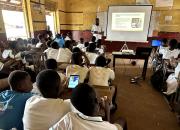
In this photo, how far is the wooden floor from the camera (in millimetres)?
2303

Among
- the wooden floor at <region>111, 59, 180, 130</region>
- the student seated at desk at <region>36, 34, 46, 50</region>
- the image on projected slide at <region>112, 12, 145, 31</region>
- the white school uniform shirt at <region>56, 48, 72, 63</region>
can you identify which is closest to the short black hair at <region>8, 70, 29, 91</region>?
the wooden floor at <region>111, 59, 180, 130</region>

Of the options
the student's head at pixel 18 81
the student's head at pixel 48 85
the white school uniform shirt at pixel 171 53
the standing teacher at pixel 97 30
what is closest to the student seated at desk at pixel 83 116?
the student's head at pixel 48 85

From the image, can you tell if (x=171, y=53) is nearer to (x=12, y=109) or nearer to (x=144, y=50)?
(x=144, y=50)

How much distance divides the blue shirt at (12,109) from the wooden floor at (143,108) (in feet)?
4.74

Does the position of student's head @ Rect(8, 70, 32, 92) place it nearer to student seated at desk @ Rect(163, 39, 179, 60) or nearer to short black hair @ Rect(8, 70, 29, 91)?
short black hair @ Rect(8, 70, 29, 91)

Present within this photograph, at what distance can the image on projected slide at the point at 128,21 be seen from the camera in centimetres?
645

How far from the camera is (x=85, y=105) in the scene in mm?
953

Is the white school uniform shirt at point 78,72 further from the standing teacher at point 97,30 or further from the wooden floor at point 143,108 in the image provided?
the standing teacher at point 97,30

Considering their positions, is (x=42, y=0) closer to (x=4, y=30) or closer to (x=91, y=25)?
(x=4, y=30)

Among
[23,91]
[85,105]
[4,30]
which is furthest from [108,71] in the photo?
[4,30]

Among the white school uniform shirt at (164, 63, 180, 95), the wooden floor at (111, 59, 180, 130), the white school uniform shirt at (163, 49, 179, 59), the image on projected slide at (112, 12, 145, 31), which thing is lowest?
the wooden floor at (111, 59, 180, 130)

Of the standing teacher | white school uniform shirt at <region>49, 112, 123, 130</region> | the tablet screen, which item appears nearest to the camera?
white school uniform shirt at <region>49, 112, 123, 130</region>

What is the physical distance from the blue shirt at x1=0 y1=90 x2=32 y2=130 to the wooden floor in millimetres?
1444

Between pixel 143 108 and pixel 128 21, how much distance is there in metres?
4.70
